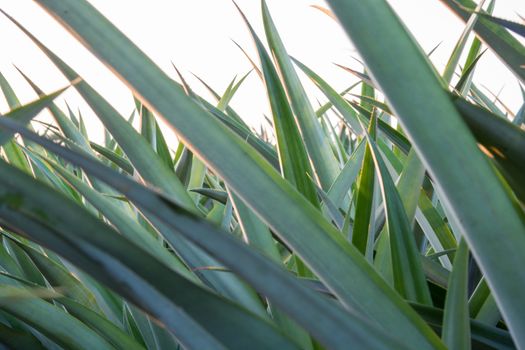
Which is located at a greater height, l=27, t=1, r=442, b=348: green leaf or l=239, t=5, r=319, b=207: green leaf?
l=239, t=5, r=319, b=207: green leaf


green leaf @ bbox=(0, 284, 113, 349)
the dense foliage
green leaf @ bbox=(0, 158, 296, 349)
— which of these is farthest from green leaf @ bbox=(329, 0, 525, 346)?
green leaf @ bbox=(0, 284, 113, 349)

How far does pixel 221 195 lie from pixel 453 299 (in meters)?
0.34

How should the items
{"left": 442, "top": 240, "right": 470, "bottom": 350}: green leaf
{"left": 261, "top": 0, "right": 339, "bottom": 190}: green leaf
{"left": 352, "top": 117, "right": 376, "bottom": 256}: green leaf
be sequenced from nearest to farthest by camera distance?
{"left": 442, "top": 240, "right": 470, "bottom": 350}: green leaf
{"left": 352, "top": 117, "right": 376, "bottom": 256}: green leaf
{"left": 261, "top": 0, "right": 339, "bottom": 190}: green leaf

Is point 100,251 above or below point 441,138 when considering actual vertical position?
below

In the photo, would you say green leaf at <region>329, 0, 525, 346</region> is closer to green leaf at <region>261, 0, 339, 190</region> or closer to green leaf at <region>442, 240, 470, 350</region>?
green leaf at <region>442, 240, 470, 350</region>

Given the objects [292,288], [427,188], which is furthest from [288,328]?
[427,188]

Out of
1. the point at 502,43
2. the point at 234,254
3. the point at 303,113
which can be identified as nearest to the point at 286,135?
the point at 303,113

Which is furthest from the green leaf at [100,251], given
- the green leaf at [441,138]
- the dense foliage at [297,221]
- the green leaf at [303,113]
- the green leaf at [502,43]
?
the green leaf at [303,113]

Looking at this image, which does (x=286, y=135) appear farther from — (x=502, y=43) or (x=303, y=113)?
(x=502, y=43)

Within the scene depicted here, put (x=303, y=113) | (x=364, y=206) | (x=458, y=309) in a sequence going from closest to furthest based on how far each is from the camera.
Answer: (x=458, y=309) < (x=364, y=206) < (x=303, y=113)

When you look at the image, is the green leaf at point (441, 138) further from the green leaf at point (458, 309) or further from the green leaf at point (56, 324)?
the green leaf at point (56, 324)

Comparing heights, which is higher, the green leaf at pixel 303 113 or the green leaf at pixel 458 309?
the green leaf at pixel 303 113

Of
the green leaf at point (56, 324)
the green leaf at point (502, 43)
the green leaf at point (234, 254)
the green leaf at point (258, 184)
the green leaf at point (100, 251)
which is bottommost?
the green leaf at point (56, 324)

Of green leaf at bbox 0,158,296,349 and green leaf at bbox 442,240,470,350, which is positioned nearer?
green leaf at bbox 0,158,296,349
